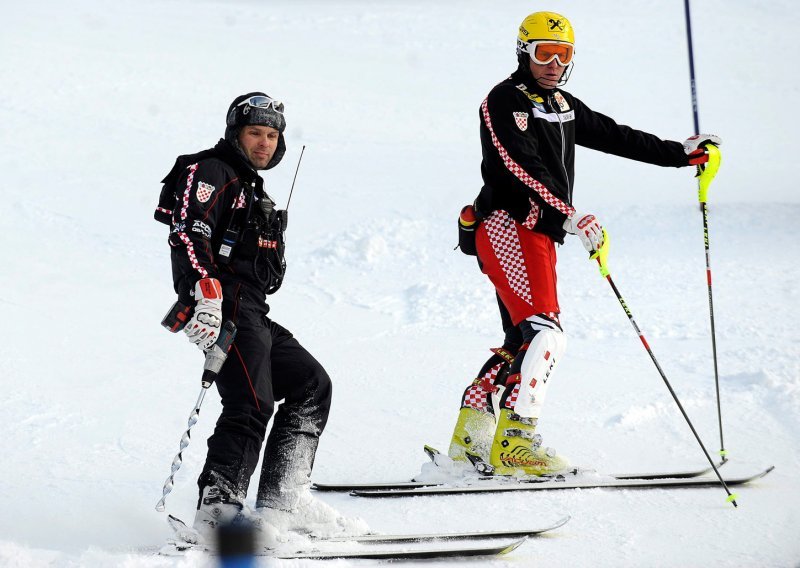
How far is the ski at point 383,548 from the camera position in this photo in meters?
3.63

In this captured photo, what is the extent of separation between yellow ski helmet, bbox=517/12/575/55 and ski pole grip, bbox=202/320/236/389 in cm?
216

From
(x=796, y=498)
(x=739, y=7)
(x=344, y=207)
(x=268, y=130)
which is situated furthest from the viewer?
(x=739, y=7)

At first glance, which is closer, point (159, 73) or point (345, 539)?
point (345, 539)

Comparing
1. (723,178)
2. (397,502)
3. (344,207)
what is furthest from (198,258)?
(723,178)

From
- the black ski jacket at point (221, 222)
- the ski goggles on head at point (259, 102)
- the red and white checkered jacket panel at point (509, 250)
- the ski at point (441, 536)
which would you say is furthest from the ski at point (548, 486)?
the ski goggles on head at point (259, 102)

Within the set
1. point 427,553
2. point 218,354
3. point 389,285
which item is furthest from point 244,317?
point 389,285

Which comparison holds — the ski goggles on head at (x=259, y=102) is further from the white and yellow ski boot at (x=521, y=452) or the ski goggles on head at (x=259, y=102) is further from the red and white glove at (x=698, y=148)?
the red and white glove at (x=698, y=148)

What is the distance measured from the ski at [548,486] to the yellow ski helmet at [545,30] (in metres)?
2.17

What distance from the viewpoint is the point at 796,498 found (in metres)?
4.52

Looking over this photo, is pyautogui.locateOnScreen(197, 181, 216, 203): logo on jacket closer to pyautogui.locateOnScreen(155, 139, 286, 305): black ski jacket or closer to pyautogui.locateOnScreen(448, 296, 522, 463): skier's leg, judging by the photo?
pyautogui.locateOnScreen(155, 139, 286, 305): black ski jacket

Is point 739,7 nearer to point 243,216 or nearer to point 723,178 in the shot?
point 723,178

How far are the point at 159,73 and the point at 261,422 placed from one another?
14626 mm

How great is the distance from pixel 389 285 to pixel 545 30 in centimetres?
451

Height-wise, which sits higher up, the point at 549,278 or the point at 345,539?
the point at 549,278
